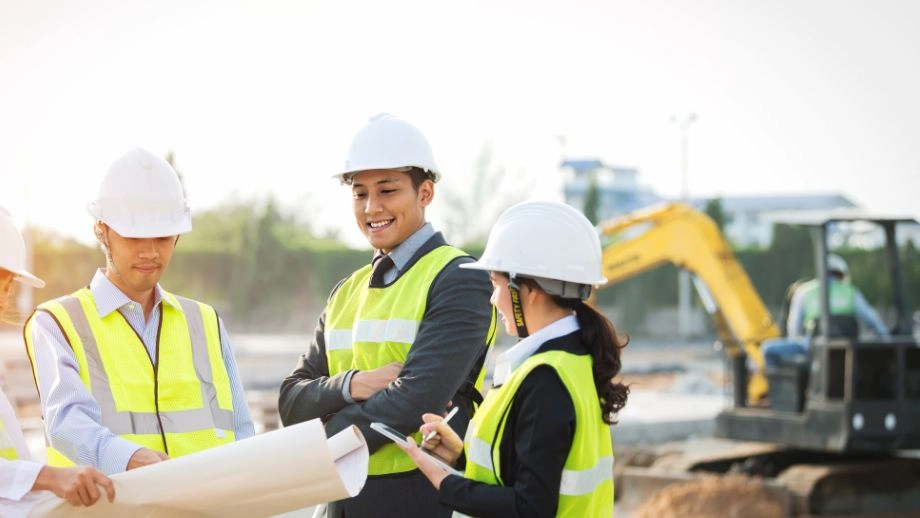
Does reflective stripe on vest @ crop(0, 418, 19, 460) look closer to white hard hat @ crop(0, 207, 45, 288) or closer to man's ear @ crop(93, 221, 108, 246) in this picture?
white hard hat @ crop(0, 207, 45, 288)

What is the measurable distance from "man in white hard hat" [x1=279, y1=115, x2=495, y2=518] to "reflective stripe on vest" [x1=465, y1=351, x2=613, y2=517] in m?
0.54

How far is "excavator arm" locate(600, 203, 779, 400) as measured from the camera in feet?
44.7

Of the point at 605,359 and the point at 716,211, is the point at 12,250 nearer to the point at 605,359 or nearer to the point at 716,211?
the point at 605,359

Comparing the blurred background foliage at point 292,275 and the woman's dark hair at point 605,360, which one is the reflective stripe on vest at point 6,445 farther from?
the blurred background foliage at point 292,275

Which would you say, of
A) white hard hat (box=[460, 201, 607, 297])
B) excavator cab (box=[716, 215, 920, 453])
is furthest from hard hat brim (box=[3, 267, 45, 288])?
excavator cab (box=[716, 215, 920, 453])

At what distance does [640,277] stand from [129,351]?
37096 millimetres

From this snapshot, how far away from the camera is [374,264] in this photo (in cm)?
394

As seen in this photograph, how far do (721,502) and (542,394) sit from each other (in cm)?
824

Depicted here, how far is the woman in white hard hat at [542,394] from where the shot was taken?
2.91m

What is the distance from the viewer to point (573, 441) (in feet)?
9.68

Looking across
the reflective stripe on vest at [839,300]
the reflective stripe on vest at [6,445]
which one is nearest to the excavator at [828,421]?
the reflective stripe on vest at [839,300]

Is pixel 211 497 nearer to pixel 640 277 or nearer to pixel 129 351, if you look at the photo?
pixel 129 351

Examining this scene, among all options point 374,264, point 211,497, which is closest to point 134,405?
point 211,497

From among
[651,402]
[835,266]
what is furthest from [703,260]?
[651,402]
